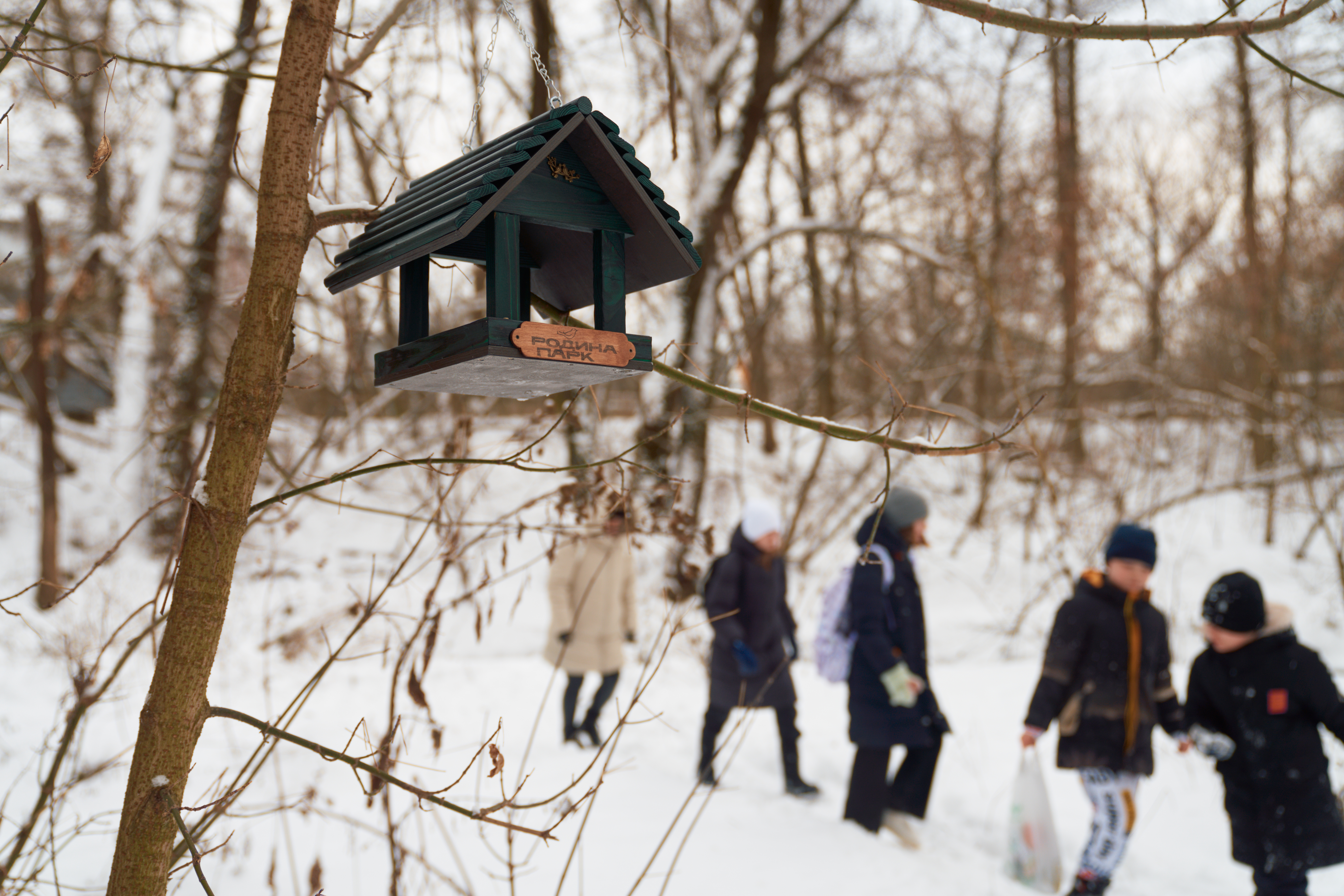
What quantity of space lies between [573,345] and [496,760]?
0.71 metres

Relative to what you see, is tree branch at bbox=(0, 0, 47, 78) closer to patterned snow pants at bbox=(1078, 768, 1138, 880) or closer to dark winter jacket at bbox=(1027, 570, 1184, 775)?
dark winter jacket at bbox=(1027, 570, 1184, 775)

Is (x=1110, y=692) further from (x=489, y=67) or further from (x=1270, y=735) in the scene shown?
(x=489, y=67)

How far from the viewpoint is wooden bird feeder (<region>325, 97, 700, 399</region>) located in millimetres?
1388

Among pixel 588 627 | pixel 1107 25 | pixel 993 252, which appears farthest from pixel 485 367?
pixel 993 252

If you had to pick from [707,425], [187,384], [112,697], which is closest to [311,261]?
[187,384]

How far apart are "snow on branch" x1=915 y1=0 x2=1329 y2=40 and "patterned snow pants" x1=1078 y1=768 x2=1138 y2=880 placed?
9.75ft

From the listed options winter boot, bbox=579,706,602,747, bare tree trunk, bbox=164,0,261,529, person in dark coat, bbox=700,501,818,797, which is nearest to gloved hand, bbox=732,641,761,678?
person in dark coat, bbox=700,501,818,797

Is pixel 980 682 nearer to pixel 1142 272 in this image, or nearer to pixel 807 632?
pixel 807 632

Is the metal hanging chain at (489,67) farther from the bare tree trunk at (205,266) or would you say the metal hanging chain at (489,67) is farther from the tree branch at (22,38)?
the bare tree trunk at (205,266)

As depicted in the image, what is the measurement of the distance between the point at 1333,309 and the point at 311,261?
33.8 feet

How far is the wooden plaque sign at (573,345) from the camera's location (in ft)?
4.52

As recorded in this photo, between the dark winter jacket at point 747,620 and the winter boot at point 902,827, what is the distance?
70cm

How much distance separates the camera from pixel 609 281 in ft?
5.35

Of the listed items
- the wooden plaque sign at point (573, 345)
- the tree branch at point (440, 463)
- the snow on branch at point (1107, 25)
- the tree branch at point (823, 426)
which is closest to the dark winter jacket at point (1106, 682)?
the tree branch at point (823, 426)
